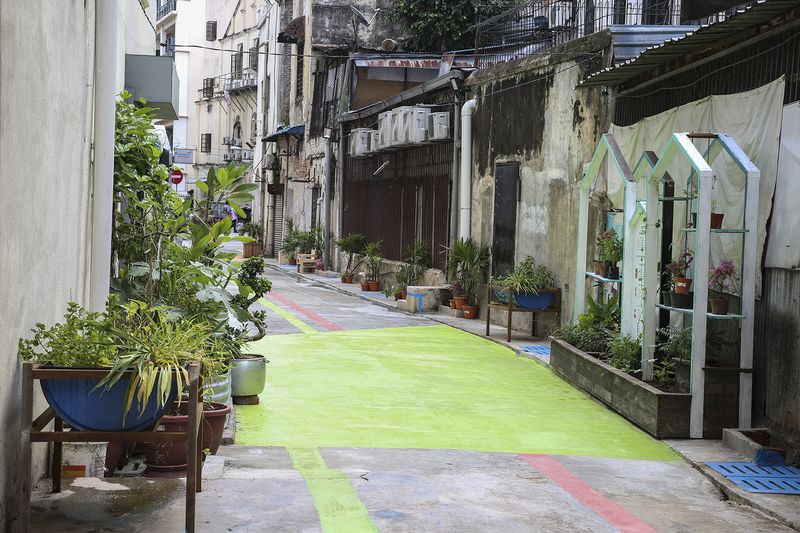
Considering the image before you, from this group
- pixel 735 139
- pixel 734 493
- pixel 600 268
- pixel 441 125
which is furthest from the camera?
pixel 441 125

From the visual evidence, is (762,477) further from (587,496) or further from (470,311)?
(470,311)

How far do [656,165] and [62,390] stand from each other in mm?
6207

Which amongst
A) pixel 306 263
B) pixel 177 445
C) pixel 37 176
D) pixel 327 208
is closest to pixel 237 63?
pixel 327 208

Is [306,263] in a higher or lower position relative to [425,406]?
higher

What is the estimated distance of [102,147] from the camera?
24.1 ft

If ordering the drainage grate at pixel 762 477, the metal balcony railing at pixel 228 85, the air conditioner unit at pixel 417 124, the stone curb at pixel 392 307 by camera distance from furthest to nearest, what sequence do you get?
the metal balcony railing at pixel 228 85, the air conditioner unit at pixel 417 124, the stone curb at pixel 392 307, the drainage grate at pixel 762 477

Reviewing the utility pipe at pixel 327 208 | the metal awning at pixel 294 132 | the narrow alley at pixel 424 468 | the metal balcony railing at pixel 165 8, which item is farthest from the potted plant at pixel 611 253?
the metal balcony railing at pixel 165 8

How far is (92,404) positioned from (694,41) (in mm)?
6967

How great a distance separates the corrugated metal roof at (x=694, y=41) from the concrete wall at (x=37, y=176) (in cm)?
524

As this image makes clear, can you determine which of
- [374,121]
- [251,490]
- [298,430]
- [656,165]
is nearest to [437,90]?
[374,121]

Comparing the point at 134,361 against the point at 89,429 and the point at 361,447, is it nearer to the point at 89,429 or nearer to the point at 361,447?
the point at 89,429

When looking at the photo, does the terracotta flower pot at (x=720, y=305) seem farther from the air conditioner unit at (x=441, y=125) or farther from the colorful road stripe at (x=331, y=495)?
the air conditioner unit at (x=441, y=125)

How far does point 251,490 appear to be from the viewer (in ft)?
21.6

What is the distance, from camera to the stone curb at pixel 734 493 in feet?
20.9
